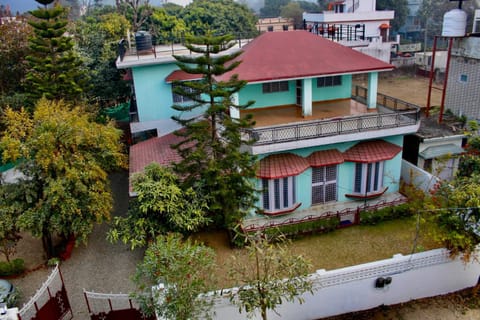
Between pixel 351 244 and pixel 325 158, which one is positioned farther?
pixel 325 158

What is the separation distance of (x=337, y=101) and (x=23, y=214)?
11975 millimetres

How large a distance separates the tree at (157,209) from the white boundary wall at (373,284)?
9.93 feet

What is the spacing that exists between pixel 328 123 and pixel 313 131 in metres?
0.59

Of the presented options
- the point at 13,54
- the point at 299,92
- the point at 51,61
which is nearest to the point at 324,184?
the point at 299,92

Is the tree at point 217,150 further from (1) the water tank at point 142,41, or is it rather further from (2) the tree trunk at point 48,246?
(1) the water tank at point 142,41

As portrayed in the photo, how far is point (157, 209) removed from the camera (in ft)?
35.5

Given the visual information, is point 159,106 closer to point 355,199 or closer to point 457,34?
point 355,199

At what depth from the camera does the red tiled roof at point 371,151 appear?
13.5m

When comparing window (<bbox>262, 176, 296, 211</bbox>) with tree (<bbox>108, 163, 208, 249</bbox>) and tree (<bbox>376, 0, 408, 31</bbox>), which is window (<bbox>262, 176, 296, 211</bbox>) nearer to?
tree (<bbox>108, 163, 208, 249</bbox>)

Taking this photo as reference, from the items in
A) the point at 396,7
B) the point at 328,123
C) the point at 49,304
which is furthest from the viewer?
the point at 396,7

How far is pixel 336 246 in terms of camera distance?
40.4 feet

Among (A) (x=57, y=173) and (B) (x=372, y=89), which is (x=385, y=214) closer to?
(B) (x=372, y=89)

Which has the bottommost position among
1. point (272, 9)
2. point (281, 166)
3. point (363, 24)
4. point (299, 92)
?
point (281, 166)

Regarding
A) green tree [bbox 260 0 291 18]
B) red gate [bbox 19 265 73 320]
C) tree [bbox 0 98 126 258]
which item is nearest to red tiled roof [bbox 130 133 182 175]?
tree [bbox 0 98 126 258]
